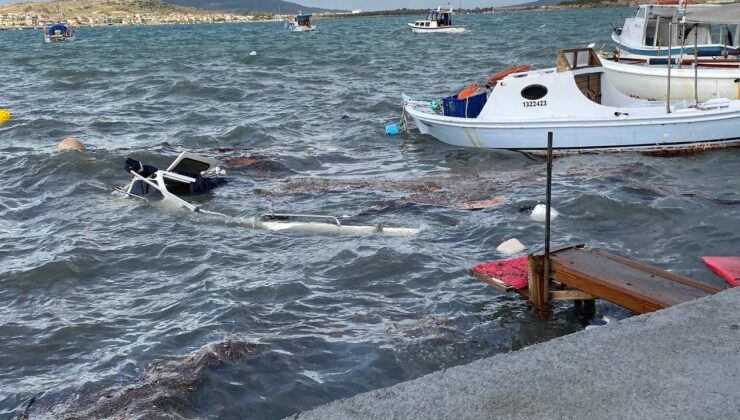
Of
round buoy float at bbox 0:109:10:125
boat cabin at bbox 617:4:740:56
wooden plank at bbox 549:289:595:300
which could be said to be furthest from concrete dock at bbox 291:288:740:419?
round buoy float at bbox 0:109:10:125

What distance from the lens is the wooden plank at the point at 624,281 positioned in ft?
22.0

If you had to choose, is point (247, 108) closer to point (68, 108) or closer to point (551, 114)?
point (68, 108)

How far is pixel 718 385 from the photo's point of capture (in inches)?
165

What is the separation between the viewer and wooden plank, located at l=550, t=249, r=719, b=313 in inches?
263

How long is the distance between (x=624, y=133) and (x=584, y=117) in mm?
809

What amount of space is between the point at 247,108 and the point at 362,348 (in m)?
19.3

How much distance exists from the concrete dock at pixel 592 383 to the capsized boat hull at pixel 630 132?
1112 cm

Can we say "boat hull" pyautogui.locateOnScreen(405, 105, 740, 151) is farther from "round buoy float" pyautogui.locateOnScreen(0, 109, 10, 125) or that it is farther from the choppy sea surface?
"round buoy float" pyautogui.locateOnScreen(0, 109, 10, 125)

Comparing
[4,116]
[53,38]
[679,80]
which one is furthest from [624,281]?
[53,38]

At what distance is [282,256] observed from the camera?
1090 cm

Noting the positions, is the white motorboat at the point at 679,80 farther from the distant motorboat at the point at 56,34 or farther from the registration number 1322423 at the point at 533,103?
the distant motorboat at the point at 56,34

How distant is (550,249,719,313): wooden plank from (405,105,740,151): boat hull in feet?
28.1

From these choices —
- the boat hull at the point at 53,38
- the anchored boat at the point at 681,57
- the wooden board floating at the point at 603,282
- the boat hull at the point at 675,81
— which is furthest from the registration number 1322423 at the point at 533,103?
the boat hull at the point at 53,38

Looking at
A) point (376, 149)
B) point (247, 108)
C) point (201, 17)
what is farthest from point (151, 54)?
point (201, 17)
